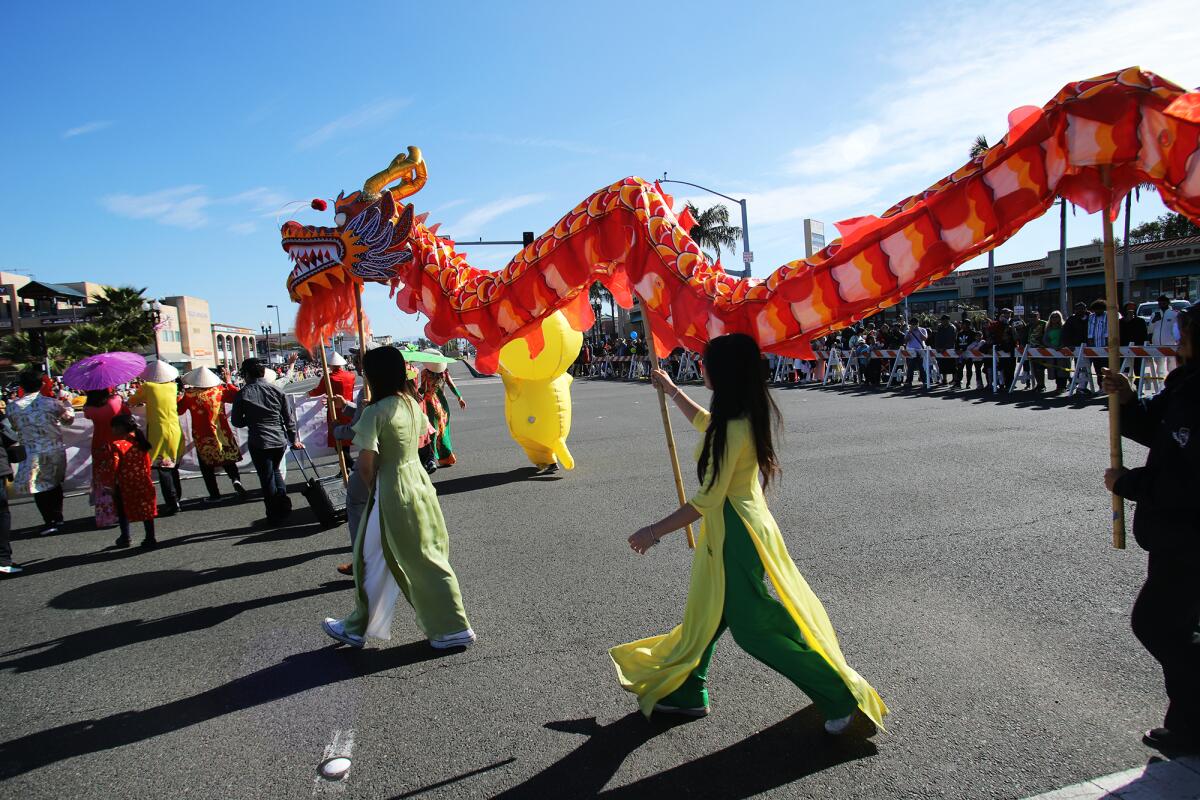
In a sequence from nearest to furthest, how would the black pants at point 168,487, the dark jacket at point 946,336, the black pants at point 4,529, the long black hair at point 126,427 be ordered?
the black pants at point 4,529 → the long black hair at point 126,427 → the black pants at point 168,487 → the dark jacket at point 946,336

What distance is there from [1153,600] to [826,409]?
1099 centimetres

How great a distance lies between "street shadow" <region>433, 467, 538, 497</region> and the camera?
8156 mm

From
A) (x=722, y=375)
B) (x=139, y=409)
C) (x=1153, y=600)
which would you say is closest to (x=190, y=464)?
(x=139, y=409)

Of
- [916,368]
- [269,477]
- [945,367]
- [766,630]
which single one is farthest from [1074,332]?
[269,477]

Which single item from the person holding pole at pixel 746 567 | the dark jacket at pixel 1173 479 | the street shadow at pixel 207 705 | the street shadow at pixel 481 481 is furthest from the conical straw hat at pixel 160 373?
the dark jacket at pixel 1173 479

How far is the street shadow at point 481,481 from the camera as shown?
816cm

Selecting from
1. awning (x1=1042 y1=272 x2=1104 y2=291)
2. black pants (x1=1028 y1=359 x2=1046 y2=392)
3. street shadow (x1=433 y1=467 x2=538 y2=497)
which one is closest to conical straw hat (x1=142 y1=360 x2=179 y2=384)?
street shadow (x1=433 y1=467 x2=538 y2=497)

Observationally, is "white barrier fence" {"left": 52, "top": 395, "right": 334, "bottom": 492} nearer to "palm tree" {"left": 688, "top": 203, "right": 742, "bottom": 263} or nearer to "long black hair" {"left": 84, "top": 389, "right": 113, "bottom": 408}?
"long black hair" {"left": 84, "top": 389, "right": 113, "bottom": 408}

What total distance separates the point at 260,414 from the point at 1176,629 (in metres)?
7.08

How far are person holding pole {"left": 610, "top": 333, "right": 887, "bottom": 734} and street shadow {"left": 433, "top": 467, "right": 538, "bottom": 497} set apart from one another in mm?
5471

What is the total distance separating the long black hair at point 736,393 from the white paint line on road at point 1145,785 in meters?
1.52

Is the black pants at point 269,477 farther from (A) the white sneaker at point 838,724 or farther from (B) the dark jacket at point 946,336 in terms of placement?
(B) the dark jacket at point 946,336

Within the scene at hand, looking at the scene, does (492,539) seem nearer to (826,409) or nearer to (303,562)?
(303,562)

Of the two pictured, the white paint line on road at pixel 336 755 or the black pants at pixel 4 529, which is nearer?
the white paint line on road at pixel 336 755
